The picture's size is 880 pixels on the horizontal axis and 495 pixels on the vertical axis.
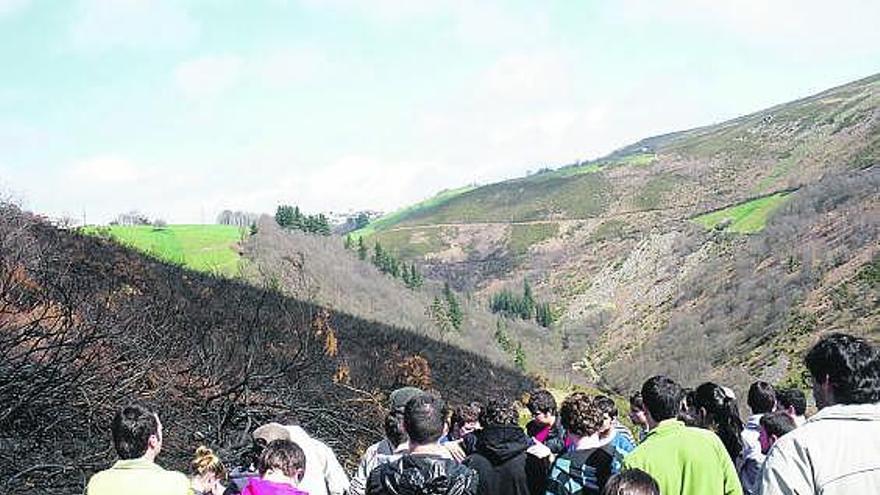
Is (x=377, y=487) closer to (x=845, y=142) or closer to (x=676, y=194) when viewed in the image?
(x=845, y=142)

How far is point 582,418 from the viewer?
493cm

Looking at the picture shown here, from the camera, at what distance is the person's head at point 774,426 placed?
555 cm

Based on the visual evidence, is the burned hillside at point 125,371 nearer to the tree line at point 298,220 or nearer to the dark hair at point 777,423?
the dark hair at point 777,423

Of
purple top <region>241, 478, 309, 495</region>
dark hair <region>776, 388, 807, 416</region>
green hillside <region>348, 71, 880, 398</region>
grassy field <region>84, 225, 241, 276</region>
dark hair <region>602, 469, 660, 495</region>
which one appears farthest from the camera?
green hillside <region>348, 71, 880, 398</region>

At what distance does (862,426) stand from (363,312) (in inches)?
2855

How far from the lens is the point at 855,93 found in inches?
7657

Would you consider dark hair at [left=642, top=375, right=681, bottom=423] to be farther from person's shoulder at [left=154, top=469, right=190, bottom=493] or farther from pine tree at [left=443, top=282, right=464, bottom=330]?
pine tree at [left=443, top=282, right=464, bottom=330]

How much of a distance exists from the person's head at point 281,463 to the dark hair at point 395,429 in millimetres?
1030

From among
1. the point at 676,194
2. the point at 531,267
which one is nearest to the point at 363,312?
the point at 531,267

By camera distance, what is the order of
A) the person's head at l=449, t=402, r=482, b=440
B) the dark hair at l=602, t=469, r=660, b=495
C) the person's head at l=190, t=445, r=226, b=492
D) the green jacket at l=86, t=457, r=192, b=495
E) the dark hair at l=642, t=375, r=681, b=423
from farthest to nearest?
the person's head at l=449, t=402, r=482, b=440
the person's head at l=190, t=445, r=226, b=492
the dark hair at l=642, t=375, r=681, b=423
the green jacket at l=86, t=457, r=192, b=495
the dark hair at l=602, t=469, r=660, b=495

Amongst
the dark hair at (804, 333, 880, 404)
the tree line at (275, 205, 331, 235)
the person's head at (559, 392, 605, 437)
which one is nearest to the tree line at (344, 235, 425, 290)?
the tree line at (275, 205, 331, 235)

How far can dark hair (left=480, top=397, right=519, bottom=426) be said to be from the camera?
573 cm

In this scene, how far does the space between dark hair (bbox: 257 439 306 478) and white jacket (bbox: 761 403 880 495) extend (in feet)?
7.42

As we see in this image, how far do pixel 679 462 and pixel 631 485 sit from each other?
5.39 ft
